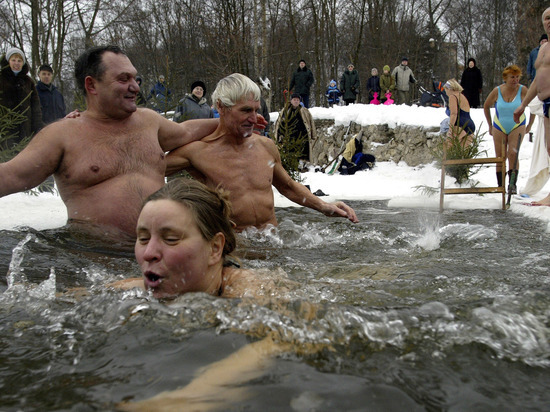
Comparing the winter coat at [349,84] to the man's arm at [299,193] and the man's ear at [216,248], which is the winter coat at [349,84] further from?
the man's ear at [216,248]

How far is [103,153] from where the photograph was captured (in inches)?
143

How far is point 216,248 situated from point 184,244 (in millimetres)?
239

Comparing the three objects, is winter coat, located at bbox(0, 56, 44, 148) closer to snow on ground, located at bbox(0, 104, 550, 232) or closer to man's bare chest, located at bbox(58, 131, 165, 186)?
snow on ground, located at bbox(0, 104, 550, 232)

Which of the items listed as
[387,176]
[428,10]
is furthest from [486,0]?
[387,176]

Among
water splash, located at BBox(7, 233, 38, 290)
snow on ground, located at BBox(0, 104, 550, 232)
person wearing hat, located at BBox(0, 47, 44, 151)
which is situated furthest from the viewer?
person wearing hat, located at BBox(0, 47, 44, 151)

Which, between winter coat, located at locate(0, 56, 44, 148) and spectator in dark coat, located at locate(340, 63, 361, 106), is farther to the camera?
spectator in dark coat, located at locate(340, 63, 361, 106)

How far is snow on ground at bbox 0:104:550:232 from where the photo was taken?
5.70 m

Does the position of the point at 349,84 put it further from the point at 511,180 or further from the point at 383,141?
the point at 511,180

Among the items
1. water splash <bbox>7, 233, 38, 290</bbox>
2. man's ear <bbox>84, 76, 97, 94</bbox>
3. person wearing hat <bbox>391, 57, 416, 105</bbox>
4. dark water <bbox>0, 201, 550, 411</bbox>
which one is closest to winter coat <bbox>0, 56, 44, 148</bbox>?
water splash <bbox>7, 233, 38, 290</bbox>

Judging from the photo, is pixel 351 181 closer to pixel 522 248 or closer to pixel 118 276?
pixel 522 248

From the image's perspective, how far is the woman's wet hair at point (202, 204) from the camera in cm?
233

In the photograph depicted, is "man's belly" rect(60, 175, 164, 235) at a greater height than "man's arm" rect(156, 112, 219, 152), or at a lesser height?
lesser

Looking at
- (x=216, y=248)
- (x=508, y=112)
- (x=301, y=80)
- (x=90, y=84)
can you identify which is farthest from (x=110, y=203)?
(x=301, y=80)

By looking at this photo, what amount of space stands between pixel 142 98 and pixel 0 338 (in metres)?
6.87
